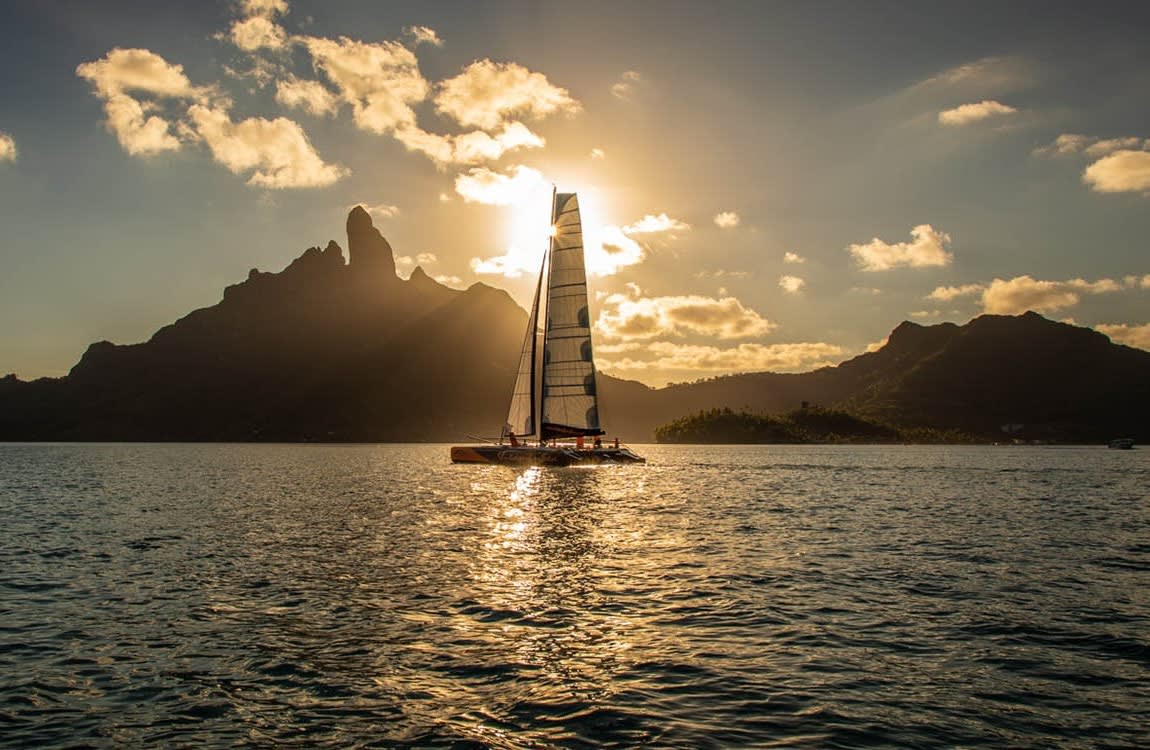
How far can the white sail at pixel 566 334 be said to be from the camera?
92875 millimetres

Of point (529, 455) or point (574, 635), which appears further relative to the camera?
point (529, 455)

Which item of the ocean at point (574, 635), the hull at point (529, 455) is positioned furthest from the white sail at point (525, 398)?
the ocean at point (574, 635)

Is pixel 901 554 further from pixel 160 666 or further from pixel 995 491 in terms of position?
pixel 995 491

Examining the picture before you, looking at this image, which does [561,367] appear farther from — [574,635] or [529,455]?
[574,635]

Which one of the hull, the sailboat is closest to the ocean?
the hull

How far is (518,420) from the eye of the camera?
313 feet

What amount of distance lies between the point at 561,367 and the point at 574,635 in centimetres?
7628

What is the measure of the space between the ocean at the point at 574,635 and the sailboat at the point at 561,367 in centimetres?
5362

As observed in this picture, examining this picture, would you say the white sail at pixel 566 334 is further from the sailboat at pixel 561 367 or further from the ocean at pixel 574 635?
the ocean at pixel 574 635

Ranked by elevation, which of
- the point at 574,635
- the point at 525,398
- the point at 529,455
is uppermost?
the point at 525,398

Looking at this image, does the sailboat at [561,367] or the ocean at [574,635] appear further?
the sailboat at [561,367]

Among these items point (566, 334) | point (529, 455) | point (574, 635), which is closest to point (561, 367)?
point (566, 334)

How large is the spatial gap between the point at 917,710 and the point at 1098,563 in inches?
848

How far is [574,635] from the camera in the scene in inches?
677
